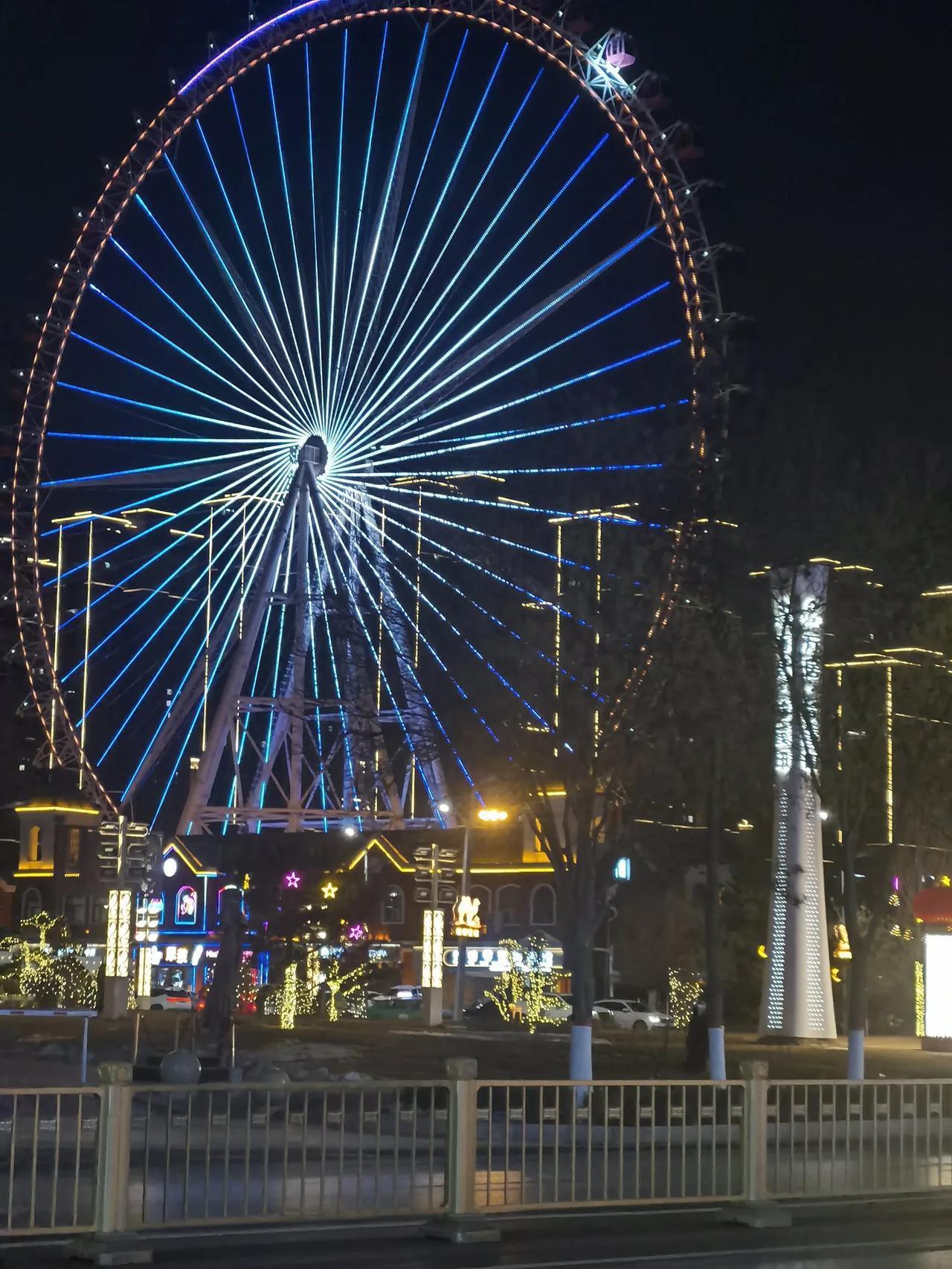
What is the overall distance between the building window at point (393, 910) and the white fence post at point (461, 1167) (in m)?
60.7

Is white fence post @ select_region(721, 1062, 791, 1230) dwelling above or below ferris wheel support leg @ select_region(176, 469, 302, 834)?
below

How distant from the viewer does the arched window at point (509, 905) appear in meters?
71.8

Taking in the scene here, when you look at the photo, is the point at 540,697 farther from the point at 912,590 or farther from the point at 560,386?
the point at 560,386

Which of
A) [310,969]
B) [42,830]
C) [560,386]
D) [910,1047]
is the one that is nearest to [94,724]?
[42,830]

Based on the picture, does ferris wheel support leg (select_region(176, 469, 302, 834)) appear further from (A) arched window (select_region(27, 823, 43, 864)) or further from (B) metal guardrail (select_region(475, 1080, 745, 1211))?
(A) arched window (select_region(27, 823, 43, 864))

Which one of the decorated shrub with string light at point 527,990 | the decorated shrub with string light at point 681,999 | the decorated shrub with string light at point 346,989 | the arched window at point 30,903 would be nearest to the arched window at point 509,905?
the decorated shrub with string light at point 527,990

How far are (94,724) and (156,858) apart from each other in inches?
1713

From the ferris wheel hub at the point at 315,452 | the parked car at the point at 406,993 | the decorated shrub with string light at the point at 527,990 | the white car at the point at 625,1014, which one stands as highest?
the ferris wheel hub at the point at 315,452

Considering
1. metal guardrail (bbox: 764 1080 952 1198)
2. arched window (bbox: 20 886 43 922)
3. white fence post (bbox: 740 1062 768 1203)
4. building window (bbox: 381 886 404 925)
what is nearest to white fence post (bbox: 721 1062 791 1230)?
white fence post (bbox: 740 1062 768 1203)

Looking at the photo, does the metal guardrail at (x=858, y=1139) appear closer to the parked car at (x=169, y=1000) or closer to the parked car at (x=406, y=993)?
the parked car at (x=169, y=1000)

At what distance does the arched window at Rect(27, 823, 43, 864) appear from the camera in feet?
279

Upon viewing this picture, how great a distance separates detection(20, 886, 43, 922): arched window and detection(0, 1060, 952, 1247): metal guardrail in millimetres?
65415

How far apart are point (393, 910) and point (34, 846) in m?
20.0

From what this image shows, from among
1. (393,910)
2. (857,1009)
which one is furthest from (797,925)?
(393,910)
